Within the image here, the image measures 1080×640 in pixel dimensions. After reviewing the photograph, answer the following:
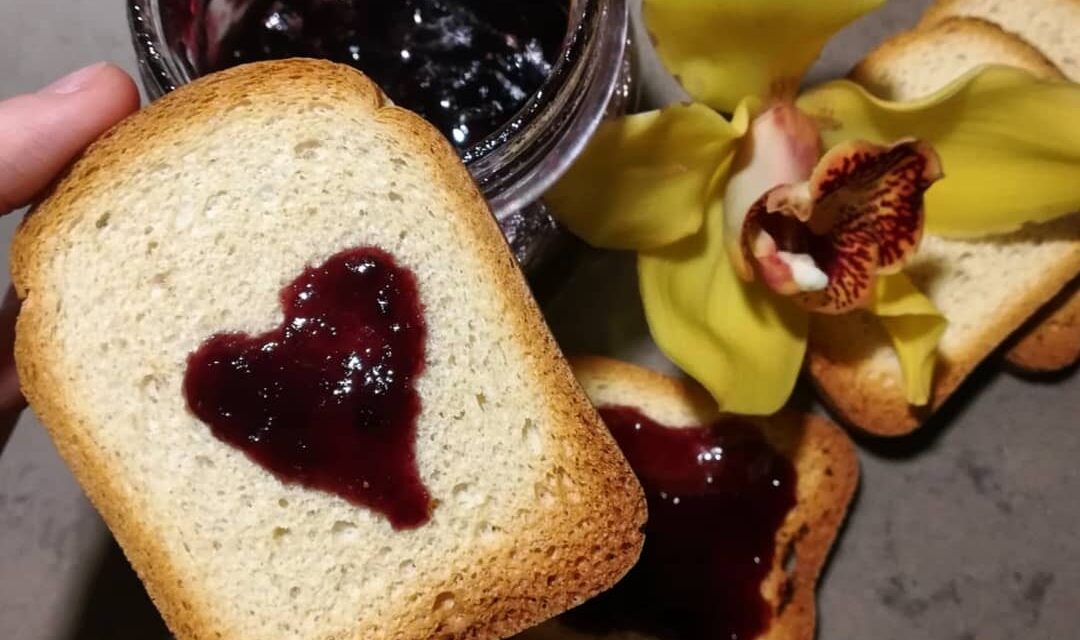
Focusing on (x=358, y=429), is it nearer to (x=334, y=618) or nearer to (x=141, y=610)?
(x=334, y=618)

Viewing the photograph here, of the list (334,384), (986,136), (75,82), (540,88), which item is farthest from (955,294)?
(75,82)

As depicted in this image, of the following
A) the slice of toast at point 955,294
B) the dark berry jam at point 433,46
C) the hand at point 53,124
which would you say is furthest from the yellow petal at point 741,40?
the hand at point 53,124

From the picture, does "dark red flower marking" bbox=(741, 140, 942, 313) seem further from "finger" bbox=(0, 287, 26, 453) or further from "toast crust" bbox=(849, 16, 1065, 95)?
"finger" bbox=(0, 287, 26, 453)

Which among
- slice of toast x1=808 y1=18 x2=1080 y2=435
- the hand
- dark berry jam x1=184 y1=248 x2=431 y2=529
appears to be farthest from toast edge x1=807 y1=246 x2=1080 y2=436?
the hand

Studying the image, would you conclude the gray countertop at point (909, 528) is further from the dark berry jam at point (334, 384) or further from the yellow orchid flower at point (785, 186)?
the dark berry jam at point (334, 384)

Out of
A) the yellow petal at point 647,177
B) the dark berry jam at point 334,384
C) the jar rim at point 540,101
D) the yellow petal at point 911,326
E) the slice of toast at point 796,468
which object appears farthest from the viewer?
the slice of toast at point 796,468
